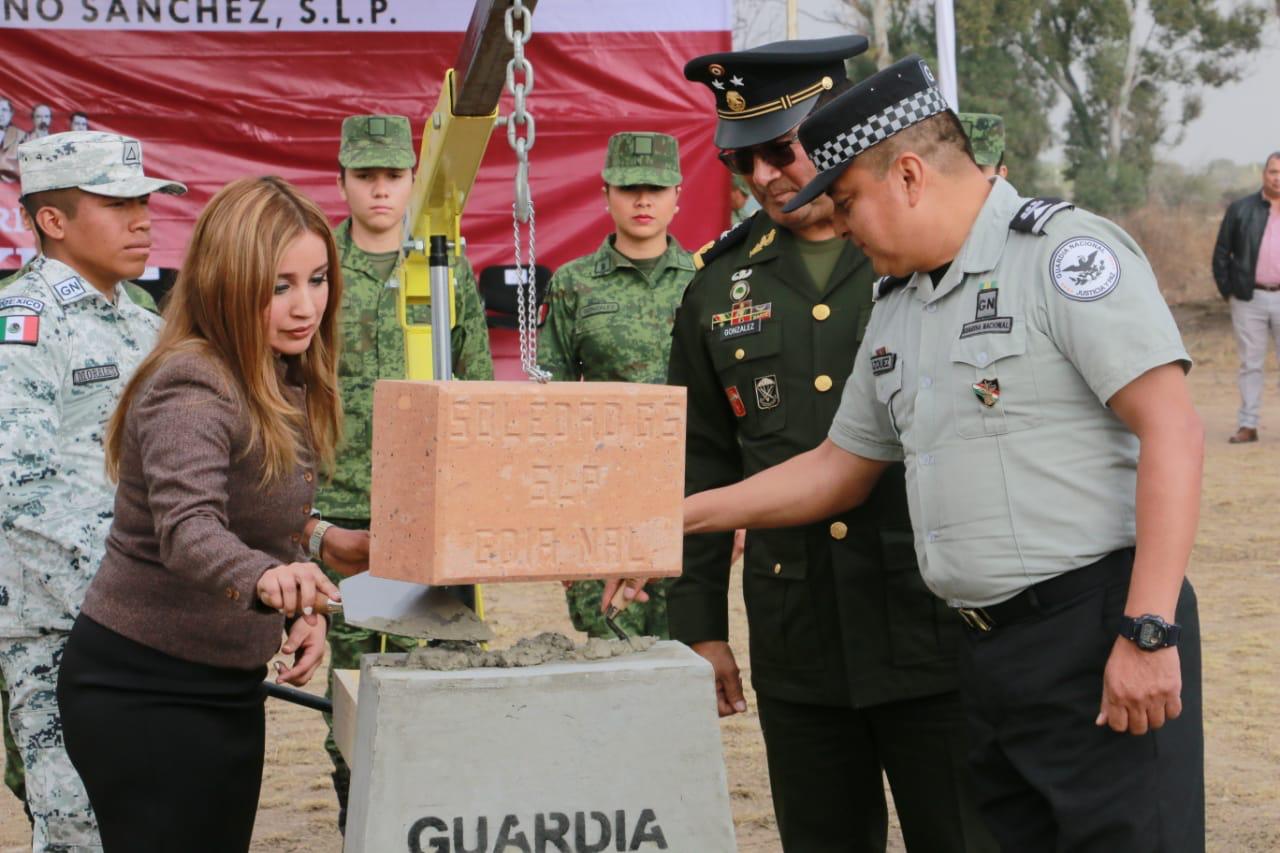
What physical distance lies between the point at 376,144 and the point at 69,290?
225 cm

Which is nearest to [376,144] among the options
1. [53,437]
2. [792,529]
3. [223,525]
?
[53,437]

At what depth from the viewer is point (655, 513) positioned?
2656 mm

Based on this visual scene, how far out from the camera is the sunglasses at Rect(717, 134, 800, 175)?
131 inches

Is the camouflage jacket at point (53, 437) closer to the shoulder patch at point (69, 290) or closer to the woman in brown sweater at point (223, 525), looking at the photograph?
the shoulder patch at point (69, 290)

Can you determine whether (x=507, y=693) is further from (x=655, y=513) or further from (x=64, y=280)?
(x=64, y=280)

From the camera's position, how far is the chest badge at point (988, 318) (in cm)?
269

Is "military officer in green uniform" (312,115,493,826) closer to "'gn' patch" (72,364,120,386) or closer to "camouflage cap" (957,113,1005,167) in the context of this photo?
"'gn' patch" (72,364,120,386)

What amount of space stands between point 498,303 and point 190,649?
6.22 meters

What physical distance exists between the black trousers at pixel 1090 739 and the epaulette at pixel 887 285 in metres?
0.69

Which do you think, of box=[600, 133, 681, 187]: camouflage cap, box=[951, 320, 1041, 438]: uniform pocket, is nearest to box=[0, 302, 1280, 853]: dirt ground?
box=[600, 133, 681, 187]: camouflage cap

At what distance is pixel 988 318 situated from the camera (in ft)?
8.90

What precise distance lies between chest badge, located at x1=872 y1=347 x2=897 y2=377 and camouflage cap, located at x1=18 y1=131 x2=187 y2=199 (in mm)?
1806

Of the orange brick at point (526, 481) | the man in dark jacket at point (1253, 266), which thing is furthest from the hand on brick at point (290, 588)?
the man in dark jacket at point (1253, 266)

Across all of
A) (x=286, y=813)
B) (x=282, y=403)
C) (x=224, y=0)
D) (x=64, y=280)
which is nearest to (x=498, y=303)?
(x=224, y=0)
